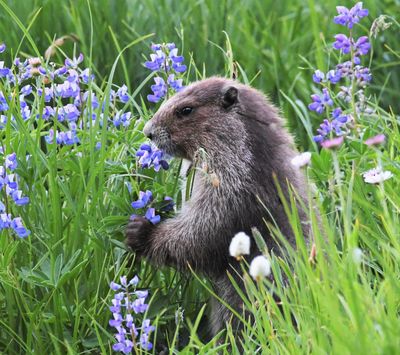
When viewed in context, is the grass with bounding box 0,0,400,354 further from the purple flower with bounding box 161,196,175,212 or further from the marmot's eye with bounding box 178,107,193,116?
the marmot's eye with bounding box 178,107,193,116

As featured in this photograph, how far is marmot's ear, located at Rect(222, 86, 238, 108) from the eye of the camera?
4270mm

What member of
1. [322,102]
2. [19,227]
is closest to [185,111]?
[322,102]

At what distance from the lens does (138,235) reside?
4.09m

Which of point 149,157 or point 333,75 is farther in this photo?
point 333,75

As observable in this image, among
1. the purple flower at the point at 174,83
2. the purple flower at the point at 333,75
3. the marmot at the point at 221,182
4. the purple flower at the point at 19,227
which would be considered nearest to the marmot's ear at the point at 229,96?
the marmot at the point at 221,182

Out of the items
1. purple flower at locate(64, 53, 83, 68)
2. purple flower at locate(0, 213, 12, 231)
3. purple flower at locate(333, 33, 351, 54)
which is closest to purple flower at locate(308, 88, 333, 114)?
purple flower at locate(333, 33, 351, 54)

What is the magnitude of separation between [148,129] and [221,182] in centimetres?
38

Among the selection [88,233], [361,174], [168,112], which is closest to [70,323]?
[88,233]

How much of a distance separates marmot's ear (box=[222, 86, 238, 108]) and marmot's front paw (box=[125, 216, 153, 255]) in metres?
0.59

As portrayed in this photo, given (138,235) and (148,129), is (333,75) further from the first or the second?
(138,235)

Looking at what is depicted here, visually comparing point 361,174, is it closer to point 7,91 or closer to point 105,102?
point 105,102

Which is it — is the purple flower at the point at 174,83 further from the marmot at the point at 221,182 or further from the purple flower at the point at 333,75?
the purple flower at the point at 333,75

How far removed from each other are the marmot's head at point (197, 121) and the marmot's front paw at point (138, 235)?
340 mm

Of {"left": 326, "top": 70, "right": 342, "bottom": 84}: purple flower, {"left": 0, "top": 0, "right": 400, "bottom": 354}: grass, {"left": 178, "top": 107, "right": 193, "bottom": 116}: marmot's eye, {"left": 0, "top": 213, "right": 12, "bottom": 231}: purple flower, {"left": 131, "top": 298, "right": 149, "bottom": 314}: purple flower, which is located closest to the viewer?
{"left": 0, "top": 0, "right": 400, "bottom": 354}: grass
